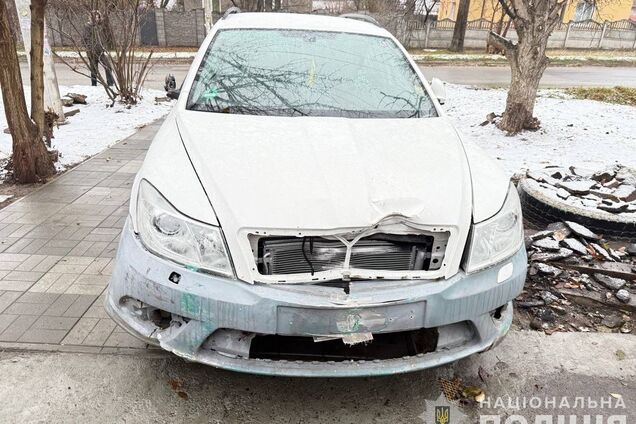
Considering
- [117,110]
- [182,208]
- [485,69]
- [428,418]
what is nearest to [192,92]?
[182,208]

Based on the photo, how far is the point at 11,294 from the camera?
10.4 ft

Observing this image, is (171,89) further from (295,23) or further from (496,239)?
(496,239)

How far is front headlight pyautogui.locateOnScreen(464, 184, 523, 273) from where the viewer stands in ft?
7.07

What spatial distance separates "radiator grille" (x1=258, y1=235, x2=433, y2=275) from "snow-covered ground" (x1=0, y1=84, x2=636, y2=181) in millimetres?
3029

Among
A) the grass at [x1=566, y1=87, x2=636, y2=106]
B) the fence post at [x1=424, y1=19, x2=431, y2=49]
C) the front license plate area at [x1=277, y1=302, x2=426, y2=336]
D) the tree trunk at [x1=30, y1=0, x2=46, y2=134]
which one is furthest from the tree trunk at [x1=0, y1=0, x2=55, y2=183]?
the fence post at [x1=424, y1=19, x2=431, y2=49]

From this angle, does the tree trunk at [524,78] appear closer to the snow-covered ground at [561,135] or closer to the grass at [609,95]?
the snow-covered ground at [561,135]

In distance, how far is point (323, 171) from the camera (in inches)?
89.1

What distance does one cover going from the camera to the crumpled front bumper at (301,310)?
1.96 meters

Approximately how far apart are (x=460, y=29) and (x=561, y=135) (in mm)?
21725

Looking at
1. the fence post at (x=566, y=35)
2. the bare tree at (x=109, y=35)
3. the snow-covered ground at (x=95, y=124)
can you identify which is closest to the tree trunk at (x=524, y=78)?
the snow-covered ground at (x=95, y=124)

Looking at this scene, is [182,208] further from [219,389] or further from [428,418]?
[428,418]

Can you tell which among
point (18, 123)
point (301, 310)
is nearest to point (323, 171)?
point (301, 310)

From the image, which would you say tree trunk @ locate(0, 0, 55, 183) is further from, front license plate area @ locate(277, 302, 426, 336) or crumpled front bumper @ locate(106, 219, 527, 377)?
front license plate area @ locate(277, 302, 426, 336)

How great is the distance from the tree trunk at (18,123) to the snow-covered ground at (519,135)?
707 mm
